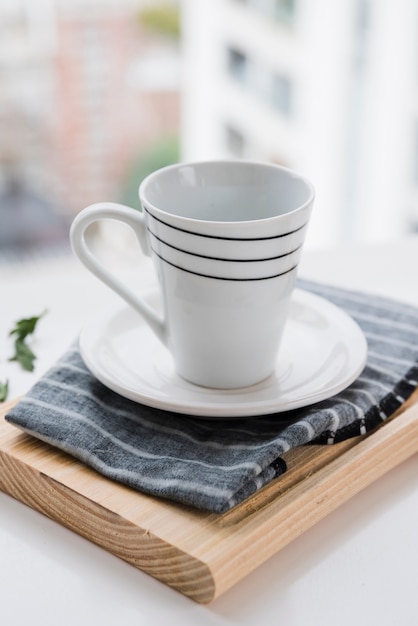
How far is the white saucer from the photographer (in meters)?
0.60

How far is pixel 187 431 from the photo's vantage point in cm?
60

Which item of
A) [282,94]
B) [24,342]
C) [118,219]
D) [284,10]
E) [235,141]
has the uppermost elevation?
[118,219]

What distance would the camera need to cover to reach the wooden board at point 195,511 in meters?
0.49

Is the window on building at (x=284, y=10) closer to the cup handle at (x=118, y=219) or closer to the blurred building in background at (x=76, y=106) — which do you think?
the blurred building in background at (x=76, y=106)

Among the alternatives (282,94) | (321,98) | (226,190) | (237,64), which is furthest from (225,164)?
(237,64)

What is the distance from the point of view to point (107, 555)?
0.53 metres

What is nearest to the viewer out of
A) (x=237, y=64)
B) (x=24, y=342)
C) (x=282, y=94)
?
(x=24, y=342)

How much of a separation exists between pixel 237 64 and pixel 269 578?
543 centimetres

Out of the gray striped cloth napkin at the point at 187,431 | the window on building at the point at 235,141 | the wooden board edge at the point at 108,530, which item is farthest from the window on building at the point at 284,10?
the wooden board edge at the point at 108,530

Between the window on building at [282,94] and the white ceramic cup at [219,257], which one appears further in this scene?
the window on building at [282,94]

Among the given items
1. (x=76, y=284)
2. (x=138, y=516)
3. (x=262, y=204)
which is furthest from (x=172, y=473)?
(x=76, y=284)

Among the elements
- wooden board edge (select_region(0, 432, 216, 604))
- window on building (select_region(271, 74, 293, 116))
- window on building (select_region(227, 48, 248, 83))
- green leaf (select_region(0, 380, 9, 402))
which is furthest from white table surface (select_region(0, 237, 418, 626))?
window on building (select_region(227, 48, 248, 83))

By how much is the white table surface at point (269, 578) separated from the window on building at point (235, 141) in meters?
5.29

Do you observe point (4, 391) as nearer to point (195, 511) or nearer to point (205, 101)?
point (195, 511)
